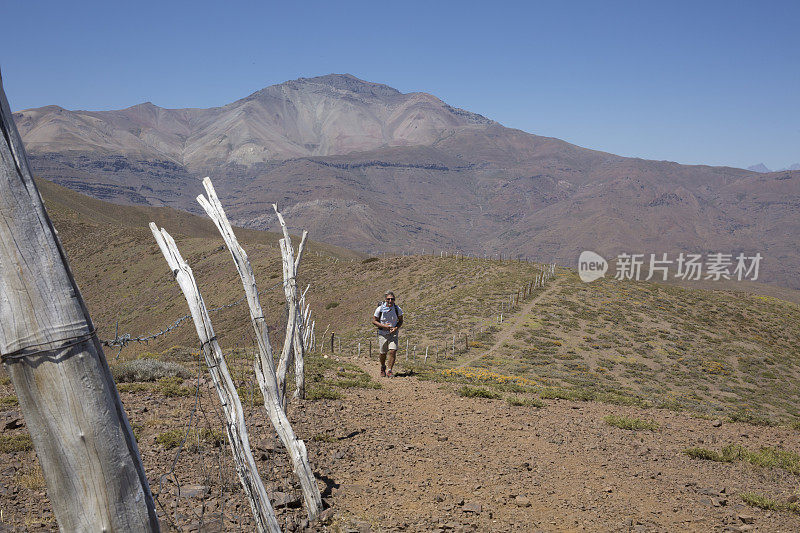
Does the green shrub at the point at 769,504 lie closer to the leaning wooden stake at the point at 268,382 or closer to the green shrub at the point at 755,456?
the green shrub at the point at 755,456

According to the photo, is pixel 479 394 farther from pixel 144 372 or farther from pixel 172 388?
pixel 144 372

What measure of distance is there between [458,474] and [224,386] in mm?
3991

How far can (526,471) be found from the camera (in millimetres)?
7426

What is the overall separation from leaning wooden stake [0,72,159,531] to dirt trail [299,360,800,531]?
4021mm

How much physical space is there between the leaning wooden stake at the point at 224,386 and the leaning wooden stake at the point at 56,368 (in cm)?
240

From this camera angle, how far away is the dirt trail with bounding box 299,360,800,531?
5941 millimetres

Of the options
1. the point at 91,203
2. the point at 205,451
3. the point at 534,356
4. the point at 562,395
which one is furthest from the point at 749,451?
the point at 91,203

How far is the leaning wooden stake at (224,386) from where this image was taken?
4.25m

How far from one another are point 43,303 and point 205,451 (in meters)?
6.08

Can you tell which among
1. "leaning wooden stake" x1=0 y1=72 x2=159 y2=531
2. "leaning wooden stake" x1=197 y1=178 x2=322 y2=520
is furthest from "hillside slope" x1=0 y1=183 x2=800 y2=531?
"leaning wooden stake" x1=0 y1=72 x2=159 y2=531

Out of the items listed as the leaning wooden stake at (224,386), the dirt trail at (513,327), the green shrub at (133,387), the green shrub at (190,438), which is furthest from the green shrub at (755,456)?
the dirt trail at (513,327)

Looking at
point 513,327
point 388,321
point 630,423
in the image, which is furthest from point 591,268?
point 630,423

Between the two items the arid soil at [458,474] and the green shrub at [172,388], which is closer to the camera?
the arid soil at [458,474]

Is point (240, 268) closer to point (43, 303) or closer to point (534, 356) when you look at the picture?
point (43, 303)
